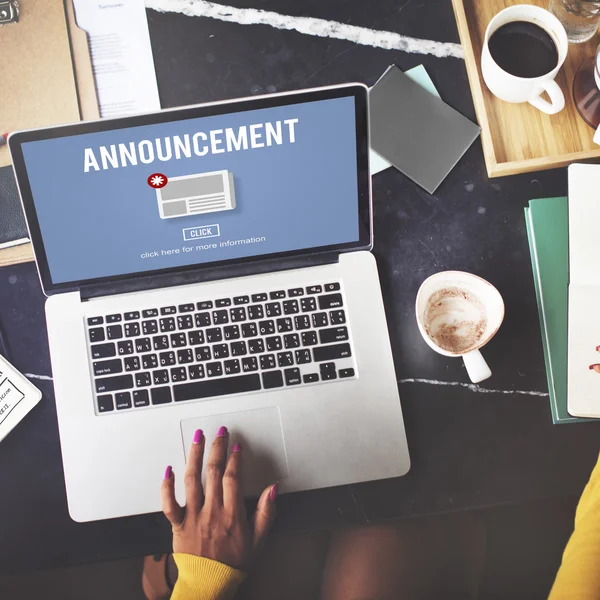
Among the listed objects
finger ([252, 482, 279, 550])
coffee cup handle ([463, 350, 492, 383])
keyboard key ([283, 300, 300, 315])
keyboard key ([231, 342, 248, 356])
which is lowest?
finger ([252, 482, 279, 550])

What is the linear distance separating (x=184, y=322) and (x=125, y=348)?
82 mm

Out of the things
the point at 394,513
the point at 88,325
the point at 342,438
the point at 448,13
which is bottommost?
the point at 394,513

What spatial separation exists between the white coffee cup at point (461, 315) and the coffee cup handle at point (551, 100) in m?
0.24

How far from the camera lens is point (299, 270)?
75 cm

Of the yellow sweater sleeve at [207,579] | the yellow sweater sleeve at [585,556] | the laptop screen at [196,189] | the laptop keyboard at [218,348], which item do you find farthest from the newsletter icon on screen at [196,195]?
the yellow sweater sleeve at [585,556]

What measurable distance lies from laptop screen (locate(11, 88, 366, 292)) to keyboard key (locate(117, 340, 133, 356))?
89 mm

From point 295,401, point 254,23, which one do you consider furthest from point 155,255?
point 254,23

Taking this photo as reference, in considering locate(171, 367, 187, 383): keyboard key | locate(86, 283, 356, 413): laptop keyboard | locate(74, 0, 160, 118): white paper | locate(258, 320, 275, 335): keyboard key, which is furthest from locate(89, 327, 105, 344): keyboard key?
locate(74, 0, 160, 118): white paper

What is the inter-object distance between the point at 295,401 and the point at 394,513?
0.19 m

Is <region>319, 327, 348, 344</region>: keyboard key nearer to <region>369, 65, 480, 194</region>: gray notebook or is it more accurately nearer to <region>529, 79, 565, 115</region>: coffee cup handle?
<region>369, 65, 480, 194</region>: gray notebook

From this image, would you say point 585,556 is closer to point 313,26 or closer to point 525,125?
point 525,125

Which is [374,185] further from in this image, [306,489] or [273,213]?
[306,489]

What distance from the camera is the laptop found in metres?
0.71

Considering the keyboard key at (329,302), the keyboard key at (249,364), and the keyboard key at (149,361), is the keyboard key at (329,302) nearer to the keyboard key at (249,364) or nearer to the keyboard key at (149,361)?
the keyboard key at (249,364)
